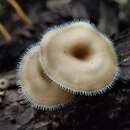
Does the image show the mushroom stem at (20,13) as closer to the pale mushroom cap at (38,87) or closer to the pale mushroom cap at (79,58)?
the pale mushroom cap at (38,87)

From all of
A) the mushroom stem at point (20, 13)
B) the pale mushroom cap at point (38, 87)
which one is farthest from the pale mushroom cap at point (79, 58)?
the mushroom stem at point (20, 13)

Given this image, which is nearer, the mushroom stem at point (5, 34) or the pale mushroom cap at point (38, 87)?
the pale mushroom cap at point (38, 87)

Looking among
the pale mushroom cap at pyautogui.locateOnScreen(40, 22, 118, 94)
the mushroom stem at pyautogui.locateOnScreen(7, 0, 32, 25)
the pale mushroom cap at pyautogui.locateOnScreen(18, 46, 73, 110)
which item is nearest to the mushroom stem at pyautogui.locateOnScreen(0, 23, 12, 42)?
the mushroom stem at pyautogui.locateOnScreen(7, 0, 32, 25)

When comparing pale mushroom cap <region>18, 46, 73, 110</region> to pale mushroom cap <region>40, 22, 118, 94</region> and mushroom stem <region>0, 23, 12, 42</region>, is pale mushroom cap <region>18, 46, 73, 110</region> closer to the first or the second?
pale mushroom cap <region>40, 22, 118, 94</region>

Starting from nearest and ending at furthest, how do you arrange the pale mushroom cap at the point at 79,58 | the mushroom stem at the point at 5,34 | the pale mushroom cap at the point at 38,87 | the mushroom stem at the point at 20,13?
1. the pale mushroom cap at the point at 79,58
2. the pale mushroom cap at the point at 38,87
3. the mushroom stem at the point at 5,34
4. the mushroom stem at the point at 20,13

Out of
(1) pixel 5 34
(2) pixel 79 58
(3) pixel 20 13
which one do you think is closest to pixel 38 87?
(2) pixel 79 58

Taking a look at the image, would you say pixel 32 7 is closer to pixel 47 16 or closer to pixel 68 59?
pixel 47 16

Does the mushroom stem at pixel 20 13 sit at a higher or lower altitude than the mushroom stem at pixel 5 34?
higher
